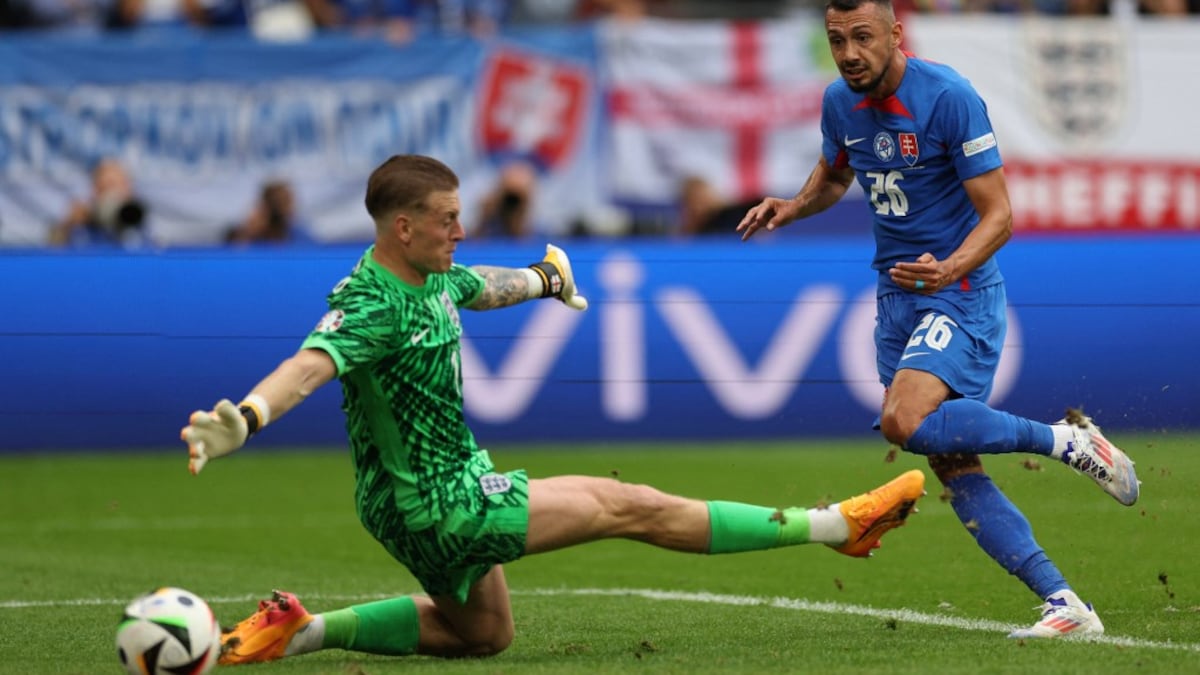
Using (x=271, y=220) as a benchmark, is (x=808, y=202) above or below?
above

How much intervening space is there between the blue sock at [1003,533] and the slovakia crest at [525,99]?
36.1 feet

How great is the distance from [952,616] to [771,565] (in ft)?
7.19

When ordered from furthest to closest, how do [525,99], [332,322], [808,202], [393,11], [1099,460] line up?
1. [393,11]
2. [525,99]
3. [808,202]
4. [1099,460]
5. [332,322]

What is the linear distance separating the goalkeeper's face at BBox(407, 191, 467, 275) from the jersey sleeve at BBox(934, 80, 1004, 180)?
Answer: 6.42ft

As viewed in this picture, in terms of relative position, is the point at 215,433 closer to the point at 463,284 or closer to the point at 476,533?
the point at 476,533

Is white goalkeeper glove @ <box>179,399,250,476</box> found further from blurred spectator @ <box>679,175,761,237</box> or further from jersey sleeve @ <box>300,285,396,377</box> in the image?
blurred spectator @ <box>679,175,761,237</box>

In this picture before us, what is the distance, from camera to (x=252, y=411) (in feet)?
19.2

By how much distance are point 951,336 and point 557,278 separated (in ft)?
4.91

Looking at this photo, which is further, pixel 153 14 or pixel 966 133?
pixel 153 14

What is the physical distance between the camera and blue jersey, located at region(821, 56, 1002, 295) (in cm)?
720

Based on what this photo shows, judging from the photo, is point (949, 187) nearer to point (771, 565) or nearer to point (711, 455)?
point (771, 565)

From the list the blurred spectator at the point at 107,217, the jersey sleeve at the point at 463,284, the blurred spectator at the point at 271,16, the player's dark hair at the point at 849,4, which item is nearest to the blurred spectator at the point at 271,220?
the blurred spectator at the point at 107,217

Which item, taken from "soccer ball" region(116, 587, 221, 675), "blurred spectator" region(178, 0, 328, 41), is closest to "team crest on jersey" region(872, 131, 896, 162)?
"soccer ball" region(116, 587, 221, 675)

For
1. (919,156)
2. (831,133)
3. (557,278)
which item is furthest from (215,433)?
(831,133)
